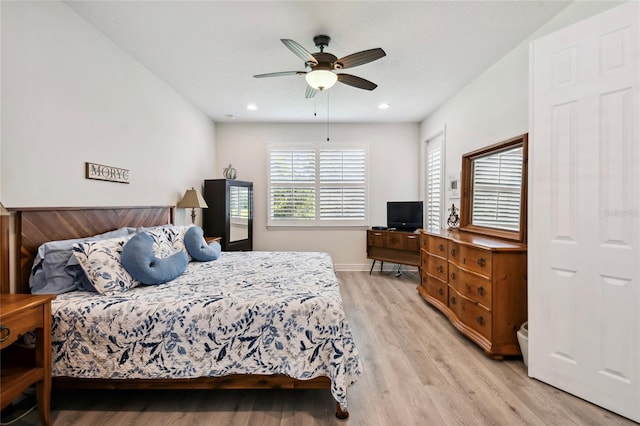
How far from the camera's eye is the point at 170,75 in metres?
3.38

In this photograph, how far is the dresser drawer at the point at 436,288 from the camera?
3256 mm

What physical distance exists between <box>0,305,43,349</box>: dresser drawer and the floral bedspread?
22 centimetres

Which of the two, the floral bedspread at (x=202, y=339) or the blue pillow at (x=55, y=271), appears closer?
the floral bedspread at (x=202, y=339)

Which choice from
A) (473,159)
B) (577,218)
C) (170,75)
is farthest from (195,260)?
(473,159)

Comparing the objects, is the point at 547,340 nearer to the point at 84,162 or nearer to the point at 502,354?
the point at 502,354

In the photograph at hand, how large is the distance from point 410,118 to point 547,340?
3945 millimetres

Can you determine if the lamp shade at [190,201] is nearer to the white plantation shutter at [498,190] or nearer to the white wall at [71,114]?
the white wall at [71,114]

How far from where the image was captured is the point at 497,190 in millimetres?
3174

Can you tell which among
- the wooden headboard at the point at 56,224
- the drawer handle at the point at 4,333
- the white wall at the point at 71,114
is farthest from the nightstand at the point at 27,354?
the white wall at the point at 71,114

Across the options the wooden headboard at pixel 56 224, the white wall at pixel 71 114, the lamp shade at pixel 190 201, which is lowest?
the wooden headboard at pixel 56 224

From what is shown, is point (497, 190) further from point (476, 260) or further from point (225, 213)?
point (225, 213)

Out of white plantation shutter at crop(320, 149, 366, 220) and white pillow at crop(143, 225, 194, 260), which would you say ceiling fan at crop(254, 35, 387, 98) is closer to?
white pillow at crop(143, 225, 194, 260)

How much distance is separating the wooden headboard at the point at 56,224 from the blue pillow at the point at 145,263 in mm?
536

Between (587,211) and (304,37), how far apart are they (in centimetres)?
249
